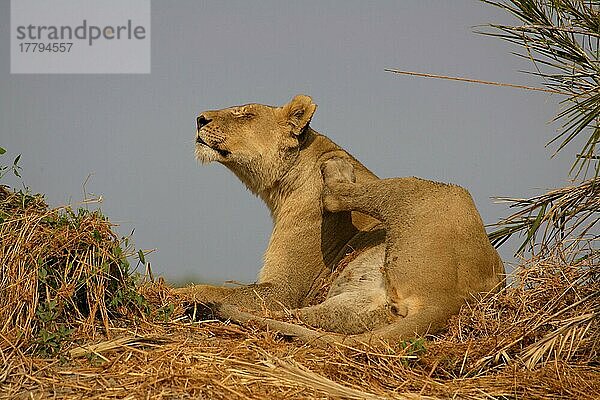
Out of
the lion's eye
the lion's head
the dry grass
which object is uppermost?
the lion's eye

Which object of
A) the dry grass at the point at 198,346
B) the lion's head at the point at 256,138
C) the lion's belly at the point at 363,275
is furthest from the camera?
the lion's head at the point at 256,138

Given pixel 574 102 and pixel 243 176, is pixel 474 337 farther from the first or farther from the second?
pixel 243 176

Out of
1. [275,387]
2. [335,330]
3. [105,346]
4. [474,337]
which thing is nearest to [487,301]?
[474,337]

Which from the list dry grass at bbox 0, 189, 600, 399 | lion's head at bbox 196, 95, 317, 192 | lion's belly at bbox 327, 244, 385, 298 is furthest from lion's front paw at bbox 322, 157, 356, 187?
dry grass at bbox 0, 189, 600, 399

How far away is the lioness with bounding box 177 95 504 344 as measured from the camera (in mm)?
5438

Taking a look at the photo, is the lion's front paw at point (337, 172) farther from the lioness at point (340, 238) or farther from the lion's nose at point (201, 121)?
the lion's nose at point (201, 121)

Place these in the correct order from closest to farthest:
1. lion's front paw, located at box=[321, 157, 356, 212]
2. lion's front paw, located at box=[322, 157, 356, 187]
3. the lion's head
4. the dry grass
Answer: the dry grass
lion's front paw, located at box=[321, 157, 356, 212]
lion's front paw, located at box=[322, 157, 356, 187]
the lion's head

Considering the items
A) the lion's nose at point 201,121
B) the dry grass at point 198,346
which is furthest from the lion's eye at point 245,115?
the dry grass at point 198,346

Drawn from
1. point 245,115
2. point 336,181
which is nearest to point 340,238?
point 336,181

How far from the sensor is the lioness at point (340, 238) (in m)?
5.44

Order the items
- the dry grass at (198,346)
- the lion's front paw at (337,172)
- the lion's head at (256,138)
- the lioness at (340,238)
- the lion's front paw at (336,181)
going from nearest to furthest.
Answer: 1. the dry grass at (198,346)
2. the lioness at (340,238)
3. the lion's front paw at (336,181)
4. the lion's front paw at (337,172)
5. the lion's head at (256,138)

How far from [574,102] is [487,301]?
1.42 m

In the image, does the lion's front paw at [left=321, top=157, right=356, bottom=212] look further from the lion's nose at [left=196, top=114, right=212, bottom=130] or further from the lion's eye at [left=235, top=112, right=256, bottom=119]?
the lion's nose at [left=196, top=114, right=212, bottom=130]

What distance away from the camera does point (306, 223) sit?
6.82 meters
